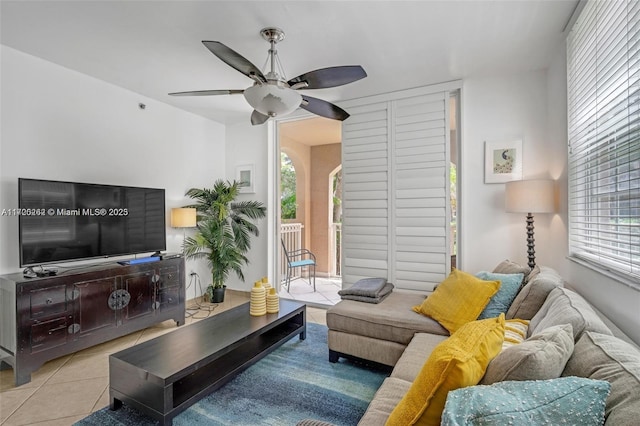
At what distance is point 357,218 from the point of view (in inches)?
152

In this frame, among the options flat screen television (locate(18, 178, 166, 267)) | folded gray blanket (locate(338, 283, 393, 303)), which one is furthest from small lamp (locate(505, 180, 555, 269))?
flat screen television (locate(18, 178, 166, 267))

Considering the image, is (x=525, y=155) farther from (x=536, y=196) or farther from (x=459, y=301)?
(x=459, y=301)

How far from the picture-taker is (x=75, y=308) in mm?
2615

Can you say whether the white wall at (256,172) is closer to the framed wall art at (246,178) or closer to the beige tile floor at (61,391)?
the framed wall art at (246,178)

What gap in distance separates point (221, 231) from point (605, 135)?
12.8 feet

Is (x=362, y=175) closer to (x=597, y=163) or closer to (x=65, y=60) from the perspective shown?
(x=597, y=163)

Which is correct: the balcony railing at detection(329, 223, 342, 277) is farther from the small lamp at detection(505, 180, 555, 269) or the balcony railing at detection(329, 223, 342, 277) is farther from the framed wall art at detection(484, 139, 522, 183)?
the small lamp at detection(505, 180, 555, 269)

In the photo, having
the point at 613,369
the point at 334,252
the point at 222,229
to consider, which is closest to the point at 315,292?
the point at 334,252

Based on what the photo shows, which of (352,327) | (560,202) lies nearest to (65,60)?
(352,327)

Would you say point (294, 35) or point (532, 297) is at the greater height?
point (294, 35)

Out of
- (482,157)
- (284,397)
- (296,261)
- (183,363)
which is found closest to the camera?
(183,363)

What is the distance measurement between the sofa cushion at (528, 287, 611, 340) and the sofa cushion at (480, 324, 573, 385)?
19 cm

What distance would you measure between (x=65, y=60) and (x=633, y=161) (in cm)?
421

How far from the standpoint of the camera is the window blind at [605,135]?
142cm
